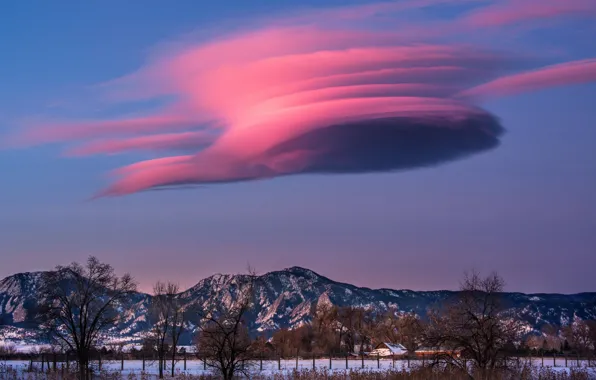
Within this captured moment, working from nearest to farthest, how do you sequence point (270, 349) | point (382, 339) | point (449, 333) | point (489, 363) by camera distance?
point (449, 333), point (489, 363), point (270, 349), point (382, 339)

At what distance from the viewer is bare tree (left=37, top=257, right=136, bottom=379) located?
81.1 meters


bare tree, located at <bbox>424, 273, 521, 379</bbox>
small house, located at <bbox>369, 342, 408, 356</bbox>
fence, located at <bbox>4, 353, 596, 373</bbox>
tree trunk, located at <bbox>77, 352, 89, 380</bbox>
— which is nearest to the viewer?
bare tree, located at <bbox>424, 273, 521, 379</bbox>

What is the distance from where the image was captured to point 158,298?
12694 cm

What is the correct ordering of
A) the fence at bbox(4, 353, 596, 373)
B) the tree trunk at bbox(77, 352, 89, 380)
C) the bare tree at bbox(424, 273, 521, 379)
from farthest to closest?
1. the fence at bbox(4, 353, 596, 373)
2. the tree trunk at bbox(77, 352, 89, 380)
3. the bare tree at bbox(424, 273, 521, 379)

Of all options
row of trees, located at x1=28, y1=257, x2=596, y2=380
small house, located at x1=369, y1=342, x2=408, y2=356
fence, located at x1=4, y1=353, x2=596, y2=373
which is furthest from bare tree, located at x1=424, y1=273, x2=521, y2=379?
small house, located at x1=369, y1=342, x2=408, y2=356

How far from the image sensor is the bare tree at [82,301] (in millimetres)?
81062

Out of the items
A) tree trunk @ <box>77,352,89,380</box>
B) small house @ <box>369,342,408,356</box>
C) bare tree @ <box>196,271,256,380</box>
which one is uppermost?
bare tree @ <box>196,271,256,380</box>

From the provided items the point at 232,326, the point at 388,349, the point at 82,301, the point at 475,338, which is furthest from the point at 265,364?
the point at 475,338

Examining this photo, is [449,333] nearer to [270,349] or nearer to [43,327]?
[43,327]

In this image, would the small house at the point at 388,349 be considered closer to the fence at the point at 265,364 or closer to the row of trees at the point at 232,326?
the row of trees at the point at 232,326

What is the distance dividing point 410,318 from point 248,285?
454 ft

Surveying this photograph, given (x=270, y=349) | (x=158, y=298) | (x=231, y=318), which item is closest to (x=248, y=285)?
(x=231, y=318)

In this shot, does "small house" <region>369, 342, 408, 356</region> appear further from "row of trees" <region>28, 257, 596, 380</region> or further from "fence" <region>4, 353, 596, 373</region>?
"fence" <region>4, 353, 596, 373</region>

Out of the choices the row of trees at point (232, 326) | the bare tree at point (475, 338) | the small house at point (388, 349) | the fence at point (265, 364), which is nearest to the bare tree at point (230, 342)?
the row of trees at point (232, 326)
